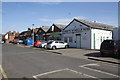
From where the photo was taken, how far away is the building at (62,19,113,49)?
2114 cm

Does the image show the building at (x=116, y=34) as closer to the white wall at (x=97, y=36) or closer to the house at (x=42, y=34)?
the white wall at (x=97, y=36)

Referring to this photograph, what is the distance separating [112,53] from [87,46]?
983cm

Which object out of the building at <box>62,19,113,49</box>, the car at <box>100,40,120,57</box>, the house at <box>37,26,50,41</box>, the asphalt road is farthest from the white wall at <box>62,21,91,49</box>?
the house at <box>37,26,50,41</box>

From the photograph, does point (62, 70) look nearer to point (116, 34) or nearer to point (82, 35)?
point (116, 34)

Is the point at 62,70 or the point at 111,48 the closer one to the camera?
the point at 62,70

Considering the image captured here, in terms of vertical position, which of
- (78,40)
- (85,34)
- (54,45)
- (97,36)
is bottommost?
(54,45)

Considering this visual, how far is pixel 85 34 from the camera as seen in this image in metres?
22.1

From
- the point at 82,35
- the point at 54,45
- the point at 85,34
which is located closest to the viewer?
the point at 54,45

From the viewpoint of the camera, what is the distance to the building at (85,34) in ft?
69.4

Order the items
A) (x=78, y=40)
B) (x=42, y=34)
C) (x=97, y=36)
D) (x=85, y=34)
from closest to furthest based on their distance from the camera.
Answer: (x=97, y=36), (x=85, y=34), (x=78, y=40), (x=42, y=34)

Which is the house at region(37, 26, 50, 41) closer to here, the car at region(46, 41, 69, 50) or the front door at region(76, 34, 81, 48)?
the car at region(46, 41, 69, 50)

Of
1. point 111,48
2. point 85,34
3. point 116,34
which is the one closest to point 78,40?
point 85,34

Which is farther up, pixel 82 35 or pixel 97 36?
pixel 82 35

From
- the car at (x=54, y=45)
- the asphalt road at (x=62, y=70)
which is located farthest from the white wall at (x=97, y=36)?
the asphalt road at (x=62, y=70)
